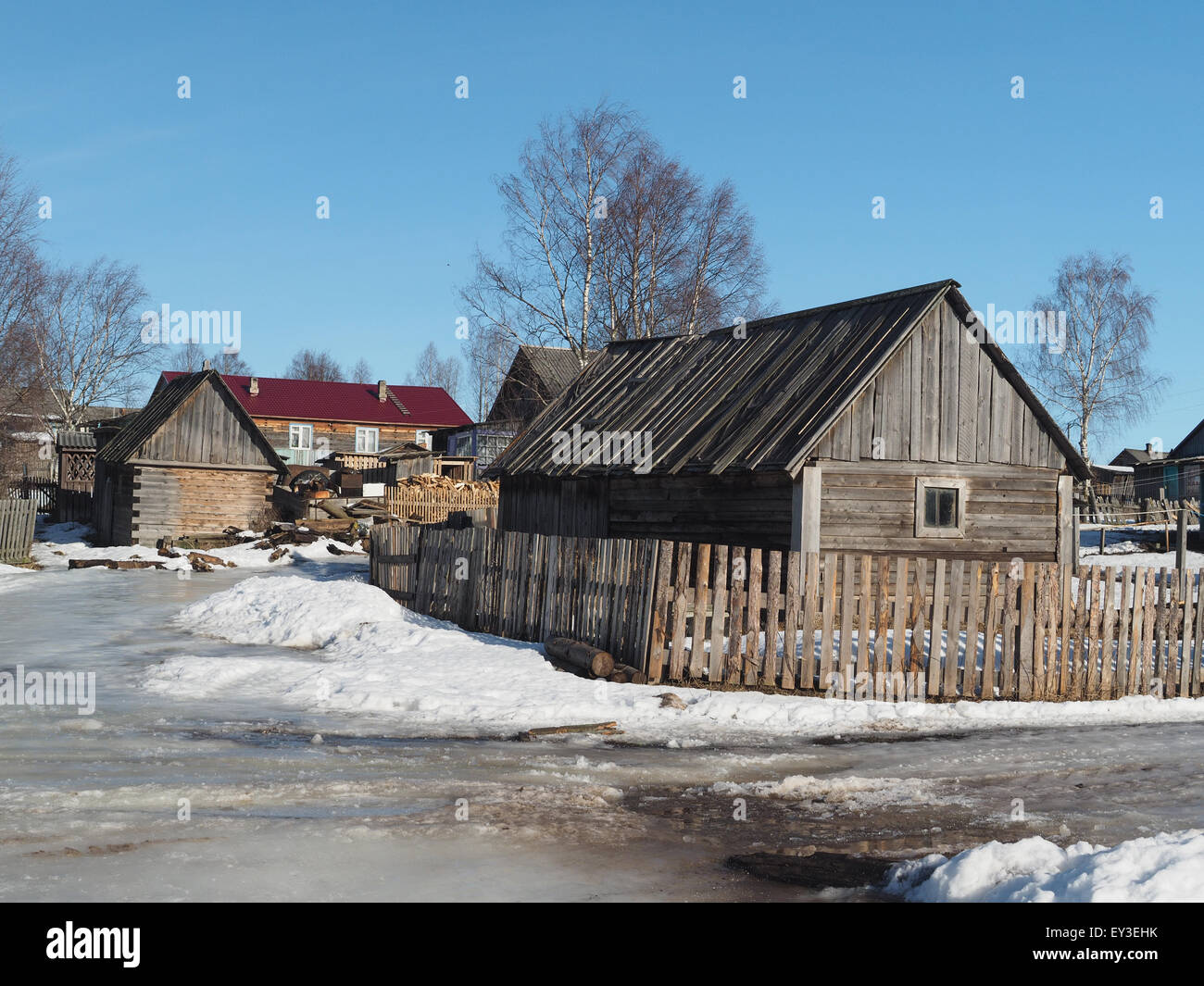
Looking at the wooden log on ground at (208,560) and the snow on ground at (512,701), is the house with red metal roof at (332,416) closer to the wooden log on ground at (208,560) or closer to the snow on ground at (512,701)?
the wooden log on ground at (208,560)

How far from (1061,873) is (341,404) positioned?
214 ft

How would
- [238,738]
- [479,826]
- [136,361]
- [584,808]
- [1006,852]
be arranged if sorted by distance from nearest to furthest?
[1006,852] < [479,826] < [584,808] < [238,738] < [136,361]

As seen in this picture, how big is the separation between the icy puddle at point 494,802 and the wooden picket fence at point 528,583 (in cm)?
312

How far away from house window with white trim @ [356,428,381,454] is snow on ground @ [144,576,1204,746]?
53460mm

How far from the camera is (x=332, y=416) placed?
216 feet

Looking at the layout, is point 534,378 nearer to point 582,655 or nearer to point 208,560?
point 208,560

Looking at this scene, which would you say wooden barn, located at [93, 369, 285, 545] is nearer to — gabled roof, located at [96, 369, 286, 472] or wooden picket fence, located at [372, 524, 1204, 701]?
gabled roof, located at [96, 369, 286, 472]

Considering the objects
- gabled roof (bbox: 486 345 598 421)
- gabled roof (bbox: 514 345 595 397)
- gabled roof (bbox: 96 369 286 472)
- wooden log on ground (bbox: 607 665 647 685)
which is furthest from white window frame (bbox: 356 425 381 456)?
wooden log on ground (bbox: 607 665 647 685)

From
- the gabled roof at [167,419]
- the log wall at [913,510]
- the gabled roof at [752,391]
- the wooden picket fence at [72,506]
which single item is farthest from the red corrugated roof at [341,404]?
the log wall at [913,510]

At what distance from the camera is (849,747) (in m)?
9.45

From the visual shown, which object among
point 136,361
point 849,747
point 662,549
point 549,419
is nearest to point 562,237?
point 549,419
